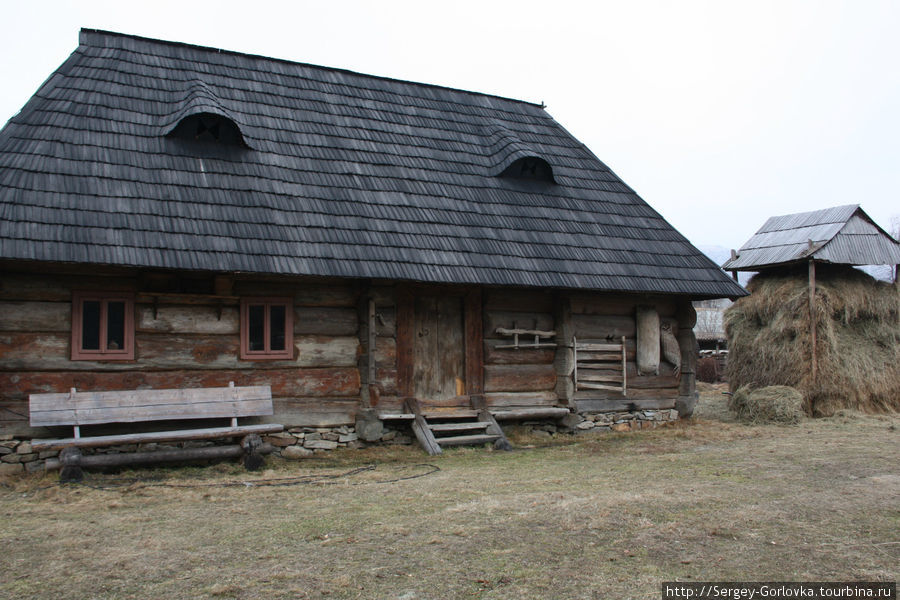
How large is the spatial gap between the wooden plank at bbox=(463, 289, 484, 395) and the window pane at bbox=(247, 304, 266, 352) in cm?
299

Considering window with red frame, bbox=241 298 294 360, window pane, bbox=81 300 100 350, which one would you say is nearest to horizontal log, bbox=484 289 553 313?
window with red frame, bbox=241 298 294 360

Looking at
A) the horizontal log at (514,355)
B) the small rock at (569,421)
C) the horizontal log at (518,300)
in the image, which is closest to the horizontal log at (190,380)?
the horizontal log at (514,355)

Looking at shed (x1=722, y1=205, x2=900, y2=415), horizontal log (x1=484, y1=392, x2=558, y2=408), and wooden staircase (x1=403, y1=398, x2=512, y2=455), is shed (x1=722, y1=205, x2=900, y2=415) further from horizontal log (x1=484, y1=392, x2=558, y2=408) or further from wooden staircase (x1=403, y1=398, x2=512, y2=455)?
wooden staircase (x1=403, y1=398, x2=512, y2=455)

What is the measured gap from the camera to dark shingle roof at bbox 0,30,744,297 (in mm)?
8812

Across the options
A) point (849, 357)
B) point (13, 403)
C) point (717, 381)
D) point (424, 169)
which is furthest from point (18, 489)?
point (717, 381)

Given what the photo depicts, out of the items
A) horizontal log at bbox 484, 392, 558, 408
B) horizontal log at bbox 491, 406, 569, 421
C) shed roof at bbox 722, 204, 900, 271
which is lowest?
horizontal log at bbox 491, 406, 569, 421

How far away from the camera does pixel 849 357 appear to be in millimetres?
13859

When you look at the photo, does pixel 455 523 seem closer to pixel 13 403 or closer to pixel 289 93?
pixel 13 403

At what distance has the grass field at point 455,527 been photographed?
4352 millimetres

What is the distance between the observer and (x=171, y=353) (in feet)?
29.8

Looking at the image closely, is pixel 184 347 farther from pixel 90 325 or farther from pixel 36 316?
pixel 36 316

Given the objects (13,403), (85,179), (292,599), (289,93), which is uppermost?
(289,93)

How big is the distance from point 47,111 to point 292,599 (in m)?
8.31

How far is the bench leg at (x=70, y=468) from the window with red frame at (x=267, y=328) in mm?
2332
